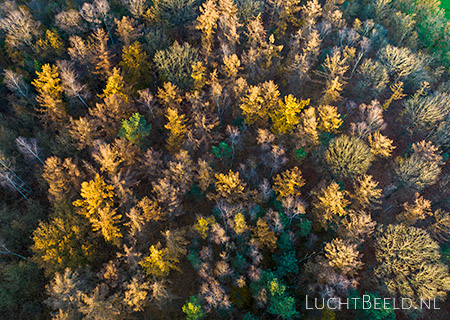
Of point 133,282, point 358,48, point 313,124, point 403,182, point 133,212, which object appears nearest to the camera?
point 133,282

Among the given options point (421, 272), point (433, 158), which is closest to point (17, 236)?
point (421, 272)

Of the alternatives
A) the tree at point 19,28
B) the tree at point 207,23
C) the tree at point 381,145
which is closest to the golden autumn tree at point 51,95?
the tree at point 19,28

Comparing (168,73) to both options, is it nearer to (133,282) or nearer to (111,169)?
(111,169)

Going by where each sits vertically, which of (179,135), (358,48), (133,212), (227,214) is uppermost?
(358,48)

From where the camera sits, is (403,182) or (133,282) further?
(403,182)

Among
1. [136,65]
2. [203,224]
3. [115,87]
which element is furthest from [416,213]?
[136,65]

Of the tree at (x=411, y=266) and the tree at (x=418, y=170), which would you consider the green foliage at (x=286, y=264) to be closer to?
the tree at (x=411, y=266)

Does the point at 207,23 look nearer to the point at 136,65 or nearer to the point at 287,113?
the point at 136,65
